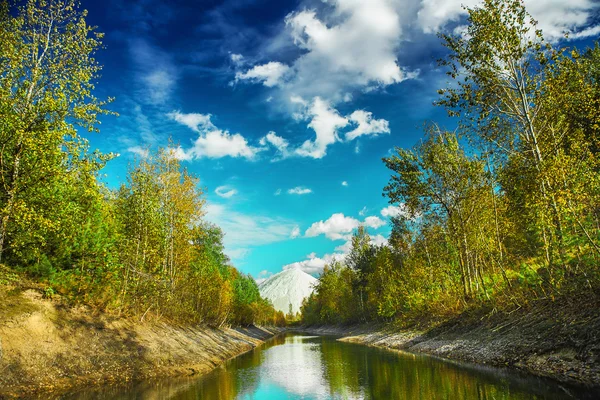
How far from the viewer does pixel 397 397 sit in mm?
15312

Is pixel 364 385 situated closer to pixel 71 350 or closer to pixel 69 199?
pixel 71 350

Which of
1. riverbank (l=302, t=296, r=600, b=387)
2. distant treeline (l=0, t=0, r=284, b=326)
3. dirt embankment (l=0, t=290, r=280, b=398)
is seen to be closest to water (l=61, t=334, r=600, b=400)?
riverbank (l=302, t=296, r=600, b=387)

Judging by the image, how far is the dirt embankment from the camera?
54.6 ft

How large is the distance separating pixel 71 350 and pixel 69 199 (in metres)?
9.80

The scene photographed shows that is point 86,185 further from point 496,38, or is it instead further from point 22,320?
point 496,38

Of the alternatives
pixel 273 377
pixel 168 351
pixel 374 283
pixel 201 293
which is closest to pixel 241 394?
pixel 273 377

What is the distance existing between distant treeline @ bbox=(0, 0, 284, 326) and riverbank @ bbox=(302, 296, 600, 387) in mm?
23324

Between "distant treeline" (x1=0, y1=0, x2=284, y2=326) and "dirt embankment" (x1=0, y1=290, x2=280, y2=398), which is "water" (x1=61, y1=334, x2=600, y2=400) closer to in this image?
"dirt embankment" (x1=0, y1=290, x2=280, y2=398)

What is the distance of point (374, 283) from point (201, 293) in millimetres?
36456

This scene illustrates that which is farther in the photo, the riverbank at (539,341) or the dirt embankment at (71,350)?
the dirt embankment at (71,350)

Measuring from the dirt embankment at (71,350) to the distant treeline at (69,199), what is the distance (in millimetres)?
1722

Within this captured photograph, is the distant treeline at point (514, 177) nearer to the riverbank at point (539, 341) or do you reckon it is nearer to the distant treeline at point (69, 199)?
the riverbank at point (539, 341)

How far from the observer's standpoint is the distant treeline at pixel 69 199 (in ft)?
54.4

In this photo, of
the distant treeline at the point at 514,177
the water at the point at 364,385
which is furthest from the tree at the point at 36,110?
the distant treeline at the point at 514,177
